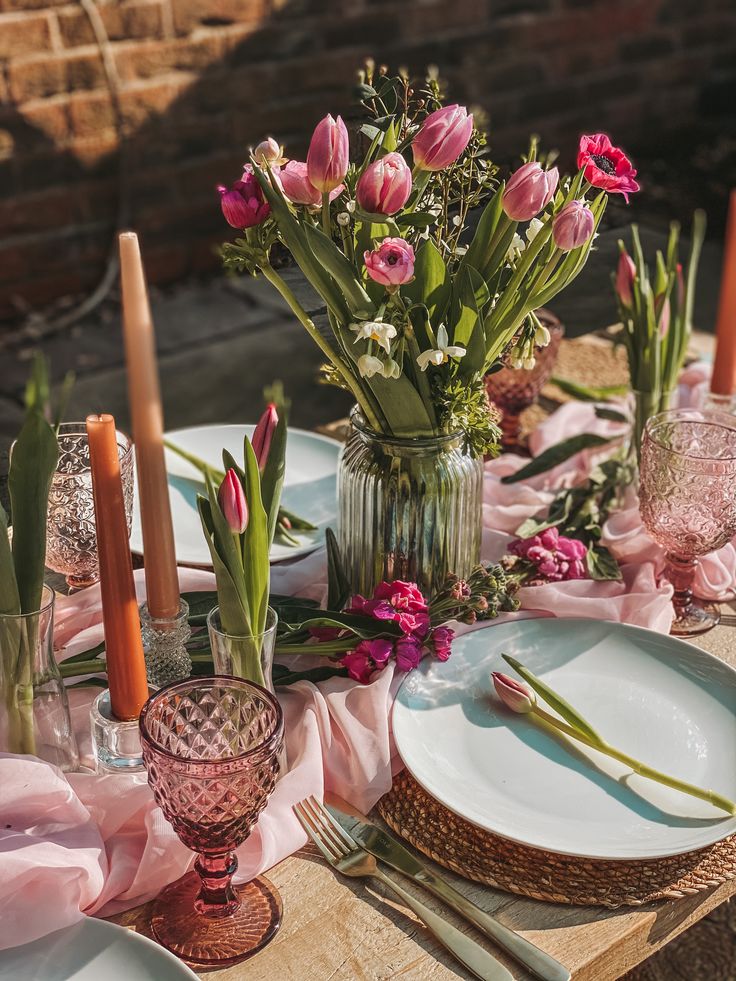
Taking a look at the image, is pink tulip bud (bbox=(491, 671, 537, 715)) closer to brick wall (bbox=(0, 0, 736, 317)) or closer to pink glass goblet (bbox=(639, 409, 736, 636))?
pink glass goblet (bbox=(639, 409, 736, 636))

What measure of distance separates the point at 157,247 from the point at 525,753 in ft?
9.88

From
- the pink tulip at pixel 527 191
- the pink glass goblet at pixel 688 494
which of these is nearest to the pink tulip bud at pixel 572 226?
the pink tulip at pixel 527 191

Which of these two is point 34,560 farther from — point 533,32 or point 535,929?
point 533,32

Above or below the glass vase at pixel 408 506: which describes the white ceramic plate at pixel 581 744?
below

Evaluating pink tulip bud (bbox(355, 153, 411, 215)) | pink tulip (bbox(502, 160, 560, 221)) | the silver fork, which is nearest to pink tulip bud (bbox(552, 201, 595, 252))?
pink tulip (bbox(502, 160, 560, 221))

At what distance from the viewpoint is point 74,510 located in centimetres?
106

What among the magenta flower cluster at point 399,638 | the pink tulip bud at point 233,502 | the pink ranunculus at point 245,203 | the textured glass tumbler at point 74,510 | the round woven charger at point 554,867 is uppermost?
the pink ranunculus at point 245,203

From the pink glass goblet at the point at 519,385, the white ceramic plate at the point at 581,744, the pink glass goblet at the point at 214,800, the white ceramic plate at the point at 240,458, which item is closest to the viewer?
the pink glass goblet at the point at 214,800

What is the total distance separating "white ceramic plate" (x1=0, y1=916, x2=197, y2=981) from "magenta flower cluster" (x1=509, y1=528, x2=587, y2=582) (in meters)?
0.54

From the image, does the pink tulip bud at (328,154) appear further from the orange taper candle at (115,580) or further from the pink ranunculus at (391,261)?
the orange taper candle at (115,580)

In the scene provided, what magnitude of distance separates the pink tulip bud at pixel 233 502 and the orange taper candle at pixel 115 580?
0.07 meters

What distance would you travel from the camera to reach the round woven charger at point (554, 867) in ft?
2.74

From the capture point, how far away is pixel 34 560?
2.77 feet

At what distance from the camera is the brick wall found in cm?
321
